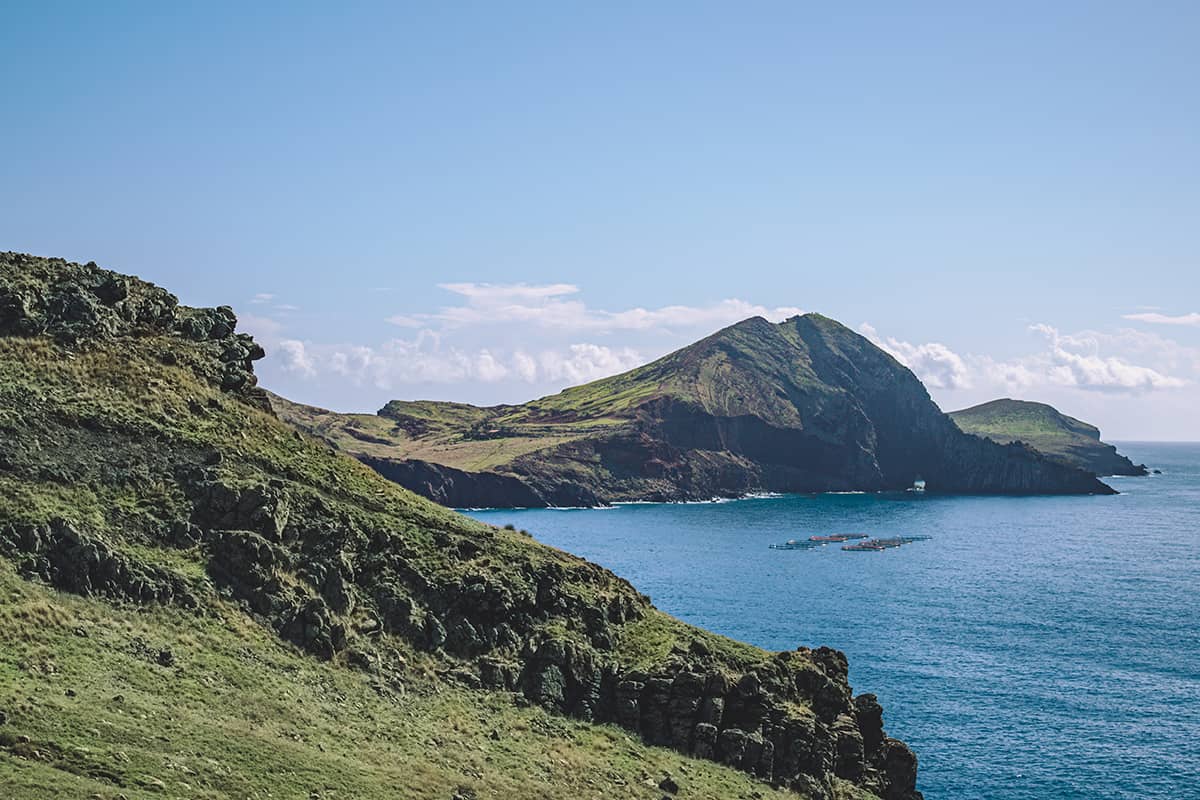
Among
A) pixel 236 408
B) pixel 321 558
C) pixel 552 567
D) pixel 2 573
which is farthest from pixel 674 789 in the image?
pixel 236 408

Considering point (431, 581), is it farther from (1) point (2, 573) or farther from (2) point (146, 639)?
(1) point (2, 573)

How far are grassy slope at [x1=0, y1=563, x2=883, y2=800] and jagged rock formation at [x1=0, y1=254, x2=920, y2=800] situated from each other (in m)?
2.14

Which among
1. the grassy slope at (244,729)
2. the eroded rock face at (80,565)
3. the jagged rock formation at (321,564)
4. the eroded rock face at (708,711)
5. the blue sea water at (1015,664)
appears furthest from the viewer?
the blue sea water at (1015,664)

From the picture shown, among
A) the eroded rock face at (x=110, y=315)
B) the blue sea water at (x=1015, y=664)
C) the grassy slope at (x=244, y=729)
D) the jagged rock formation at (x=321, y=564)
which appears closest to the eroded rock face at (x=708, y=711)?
the jagged rock formation at (x=321, y=564)

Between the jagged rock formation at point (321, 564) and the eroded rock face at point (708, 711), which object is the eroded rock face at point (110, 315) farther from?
the eroded rock face at point (708, 711)

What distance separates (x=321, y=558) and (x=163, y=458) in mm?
13021

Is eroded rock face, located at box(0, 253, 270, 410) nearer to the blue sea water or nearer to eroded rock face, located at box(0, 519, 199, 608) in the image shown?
eroded rock face, located at box(0, 519, 199, 608)

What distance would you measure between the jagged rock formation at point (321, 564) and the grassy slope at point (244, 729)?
214 cm

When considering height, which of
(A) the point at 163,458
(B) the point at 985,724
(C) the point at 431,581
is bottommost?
(B) the point at 985,724

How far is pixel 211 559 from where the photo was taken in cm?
6475

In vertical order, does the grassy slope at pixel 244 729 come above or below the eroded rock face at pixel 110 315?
below

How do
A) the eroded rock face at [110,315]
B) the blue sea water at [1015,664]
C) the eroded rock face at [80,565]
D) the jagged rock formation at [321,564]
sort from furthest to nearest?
A: the blue sea water at [1015,664], the eroded rock face at [110,315], the jagged rock formation at [321,564], the eroded rock face at [80,565]

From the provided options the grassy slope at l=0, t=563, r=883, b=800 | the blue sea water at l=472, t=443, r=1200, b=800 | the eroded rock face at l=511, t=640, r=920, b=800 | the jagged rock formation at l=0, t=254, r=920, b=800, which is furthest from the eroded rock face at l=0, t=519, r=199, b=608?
the blue sea water at l=472, t=443, r=1200, b=800

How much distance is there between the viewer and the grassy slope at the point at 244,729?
142 ft
